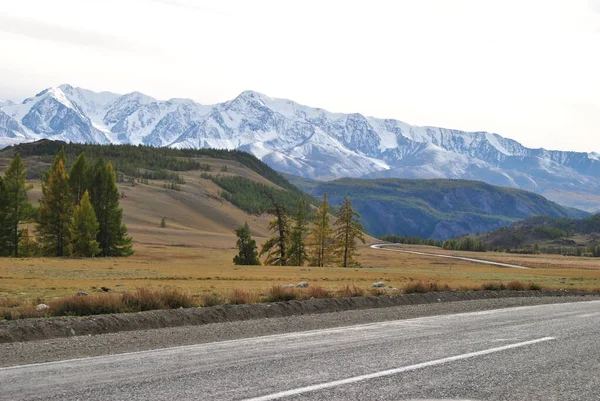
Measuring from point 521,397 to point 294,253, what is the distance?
75.7 metres

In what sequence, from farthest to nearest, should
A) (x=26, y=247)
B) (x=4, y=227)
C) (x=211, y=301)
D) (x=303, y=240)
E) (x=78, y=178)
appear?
(x=303, y=240), (x=26, y=247), (x=78, y=178), (x=4, y=227), (x=211, y=301)

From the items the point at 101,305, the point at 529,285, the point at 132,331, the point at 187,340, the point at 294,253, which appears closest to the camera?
the point at 187,340

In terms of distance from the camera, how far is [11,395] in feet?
27.6

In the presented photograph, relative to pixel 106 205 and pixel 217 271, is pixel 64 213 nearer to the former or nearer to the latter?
pixel 106 205

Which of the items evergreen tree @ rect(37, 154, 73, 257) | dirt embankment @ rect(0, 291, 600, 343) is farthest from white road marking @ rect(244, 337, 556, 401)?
evergreen tree @ rect(37, 154, 73, 257)

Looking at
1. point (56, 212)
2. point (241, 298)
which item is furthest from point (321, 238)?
point (241, 298)

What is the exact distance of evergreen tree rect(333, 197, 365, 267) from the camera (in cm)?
8325

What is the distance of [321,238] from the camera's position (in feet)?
280

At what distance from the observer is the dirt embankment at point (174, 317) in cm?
1512

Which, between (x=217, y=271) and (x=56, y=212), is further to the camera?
(x=56, y=212)

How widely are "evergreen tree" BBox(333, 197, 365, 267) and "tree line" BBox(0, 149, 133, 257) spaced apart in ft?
101

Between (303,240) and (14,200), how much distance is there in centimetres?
3872

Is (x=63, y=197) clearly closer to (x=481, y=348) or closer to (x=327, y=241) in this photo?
(x=327, y=241)

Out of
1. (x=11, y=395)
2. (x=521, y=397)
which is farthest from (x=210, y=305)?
(x=521, y=397)
